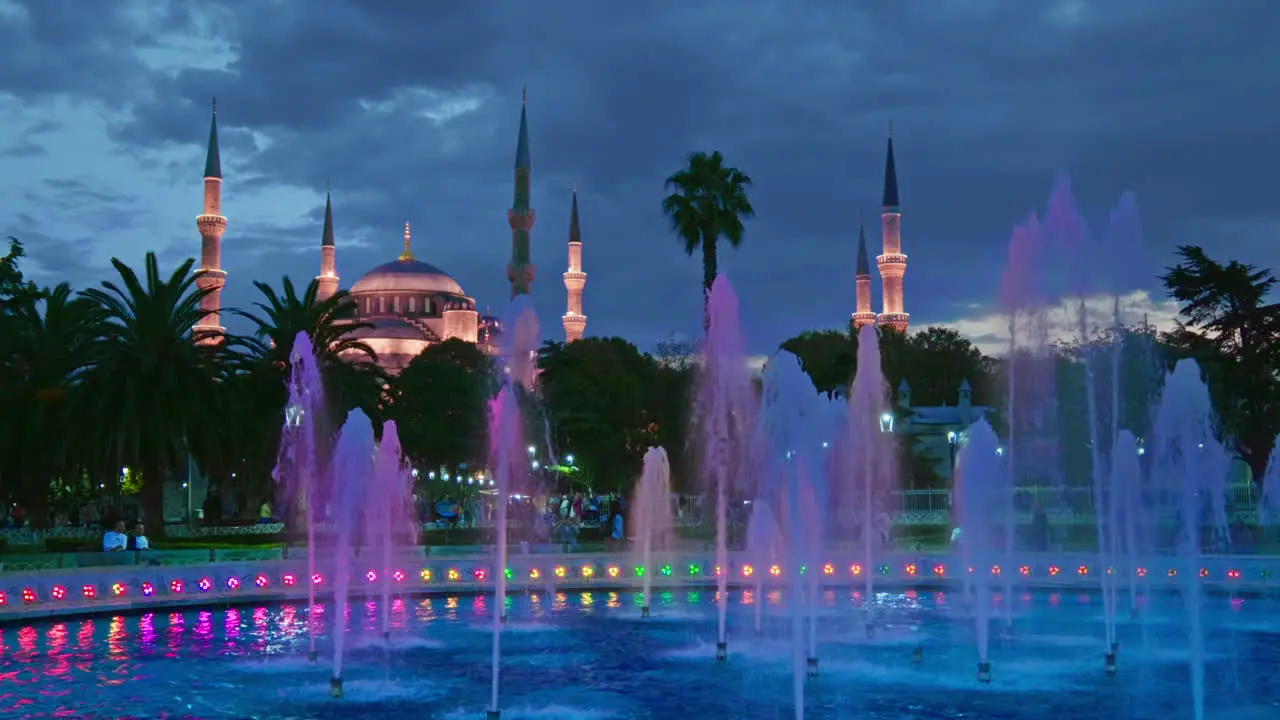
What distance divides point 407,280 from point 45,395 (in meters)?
68.2

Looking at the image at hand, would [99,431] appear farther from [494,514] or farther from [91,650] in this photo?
[494,514]

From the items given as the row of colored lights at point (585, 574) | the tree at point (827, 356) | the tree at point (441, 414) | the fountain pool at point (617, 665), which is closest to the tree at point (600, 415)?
the tree at point (441, 414)

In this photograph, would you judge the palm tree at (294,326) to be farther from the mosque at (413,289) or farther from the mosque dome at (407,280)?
the mosque dome at (407,280)

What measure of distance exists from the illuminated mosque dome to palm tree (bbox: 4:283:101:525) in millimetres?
55541

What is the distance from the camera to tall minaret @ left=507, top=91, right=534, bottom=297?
71500mm

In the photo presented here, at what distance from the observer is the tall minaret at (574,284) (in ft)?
255

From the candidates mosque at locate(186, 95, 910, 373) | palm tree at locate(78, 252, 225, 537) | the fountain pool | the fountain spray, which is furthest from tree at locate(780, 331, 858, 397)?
the fountain pool

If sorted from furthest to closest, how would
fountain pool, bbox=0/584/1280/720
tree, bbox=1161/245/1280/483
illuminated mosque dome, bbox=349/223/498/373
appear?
illuminated mosque dome, bbox=349/223/498/373 < tree, bbox=1161/245/1280/483 < fountain pool, bbox=0/584/1280/720

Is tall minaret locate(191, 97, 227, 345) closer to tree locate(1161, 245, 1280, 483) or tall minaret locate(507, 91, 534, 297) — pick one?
Answer: tall minaret locate(507, 91, 534, 297)

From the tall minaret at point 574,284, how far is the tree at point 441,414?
28194 mm

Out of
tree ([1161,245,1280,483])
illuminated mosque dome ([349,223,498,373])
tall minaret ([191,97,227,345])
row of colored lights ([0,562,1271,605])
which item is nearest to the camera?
row of colored lights ([0,562,1271,605])

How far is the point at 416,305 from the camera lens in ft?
301

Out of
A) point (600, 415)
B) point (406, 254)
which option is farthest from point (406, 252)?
point (600, 415)

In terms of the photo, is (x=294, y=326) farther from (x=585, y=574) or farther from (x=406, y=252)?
(x=406, y=252)
